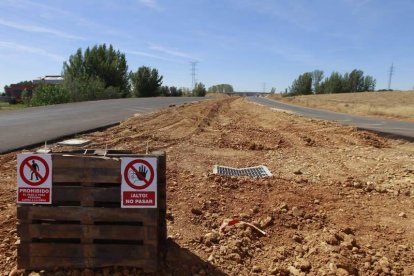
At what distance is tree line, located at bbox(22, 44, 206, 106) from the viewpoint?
35888 mm

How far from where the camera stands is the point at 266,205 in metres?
5.35

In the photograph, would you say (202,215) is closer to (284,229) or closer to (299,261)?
(284,229)

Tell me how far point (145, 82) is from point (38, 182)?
67.4 meters

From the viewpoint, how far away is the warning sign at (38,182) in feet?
11.4

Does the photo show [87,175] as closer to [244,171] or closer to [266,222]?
[266,222]

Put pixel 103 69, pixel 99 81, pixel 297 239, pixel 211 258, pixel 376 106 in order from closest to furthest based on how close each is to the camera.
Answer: pixel 211 258
pixel 297 239
pixel 376 106
pixel 99 81
pixel 103 69

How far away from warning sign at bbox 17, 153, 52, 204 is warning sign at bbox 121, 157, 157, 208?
0.71m

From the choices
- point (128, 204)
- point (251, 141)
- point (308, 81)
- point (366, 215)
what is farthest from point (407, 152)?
point (308, 81)

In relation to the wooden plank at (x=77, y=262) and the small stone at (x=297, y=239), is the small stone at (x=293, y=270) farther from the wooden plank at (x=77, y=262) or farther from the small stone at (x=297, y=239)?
the wooden plank at (x=77, y=262)

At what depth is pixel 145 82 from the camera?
2724 inches

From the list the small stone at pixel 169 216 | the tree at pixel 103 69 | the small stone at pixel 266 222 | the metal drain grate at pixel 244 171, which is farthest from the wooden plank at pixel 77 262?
the tree at pixel 103 69

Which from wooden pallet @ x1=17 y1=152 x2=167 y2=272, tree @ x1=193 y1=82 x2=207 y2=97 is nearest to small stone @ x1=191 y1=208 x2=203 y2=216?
wooden pallet @ x1=17 y1=152 x2=167 y2=272

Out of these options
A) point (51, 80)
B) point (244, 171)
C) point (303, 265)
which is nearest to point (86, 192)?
point (303, 265)

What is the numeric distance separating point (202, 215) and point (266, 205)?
1.04m
